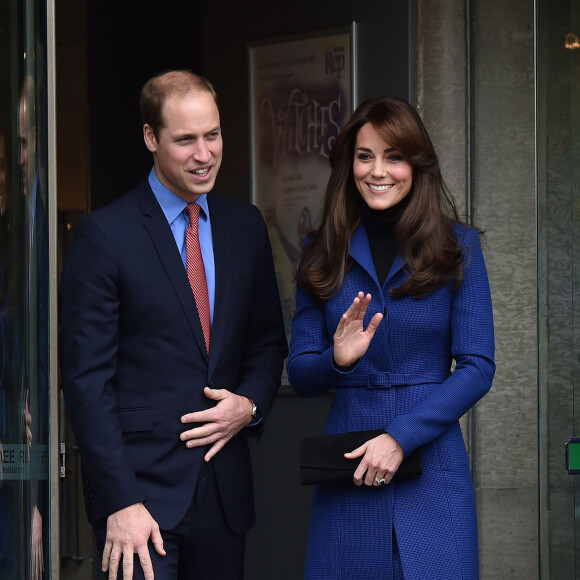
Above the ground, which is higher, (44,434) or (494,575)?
(44,434)

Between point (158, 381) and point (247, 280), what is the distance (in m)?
0.47

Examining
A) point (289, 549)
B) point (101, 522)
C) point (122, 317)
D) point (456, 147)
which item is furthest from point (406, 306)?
point (289, 549)

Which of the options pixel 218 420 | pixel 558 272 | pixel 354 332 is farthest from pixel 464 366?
pixel 558 272

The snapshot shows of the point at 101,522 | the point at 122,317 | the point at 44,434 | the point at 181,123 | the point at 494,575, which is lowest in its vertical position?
the point at 494,575

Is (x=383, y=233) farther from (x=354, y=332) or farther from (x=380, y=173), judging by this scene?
(x=354, y=332)

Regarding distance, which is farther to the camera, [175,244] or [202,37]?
[202,37]

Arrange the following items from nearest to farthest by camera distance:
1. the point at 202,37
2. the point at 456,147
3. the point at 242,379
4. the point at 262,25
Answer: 1. the point at 242,379
2. the point at 456,147
3. the point at 262,25
4. the point at 202,37

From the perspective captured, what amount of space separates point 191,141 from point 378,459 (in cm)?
112

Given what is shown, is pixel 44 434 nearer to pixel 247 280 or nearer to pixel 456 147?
pixel 247 280

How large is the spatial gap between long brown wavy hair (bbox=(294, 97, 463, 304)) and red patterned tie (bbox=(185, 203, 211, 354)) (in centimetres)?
30

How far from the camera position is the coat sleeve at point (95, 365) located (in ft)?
11.9

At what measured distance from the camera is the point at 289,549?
5852 mm

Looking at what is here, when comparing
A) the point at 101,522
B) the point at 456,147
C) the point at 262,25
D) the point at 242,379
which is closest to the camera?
the point at 101,522

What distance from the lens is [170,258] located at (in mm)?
3834
